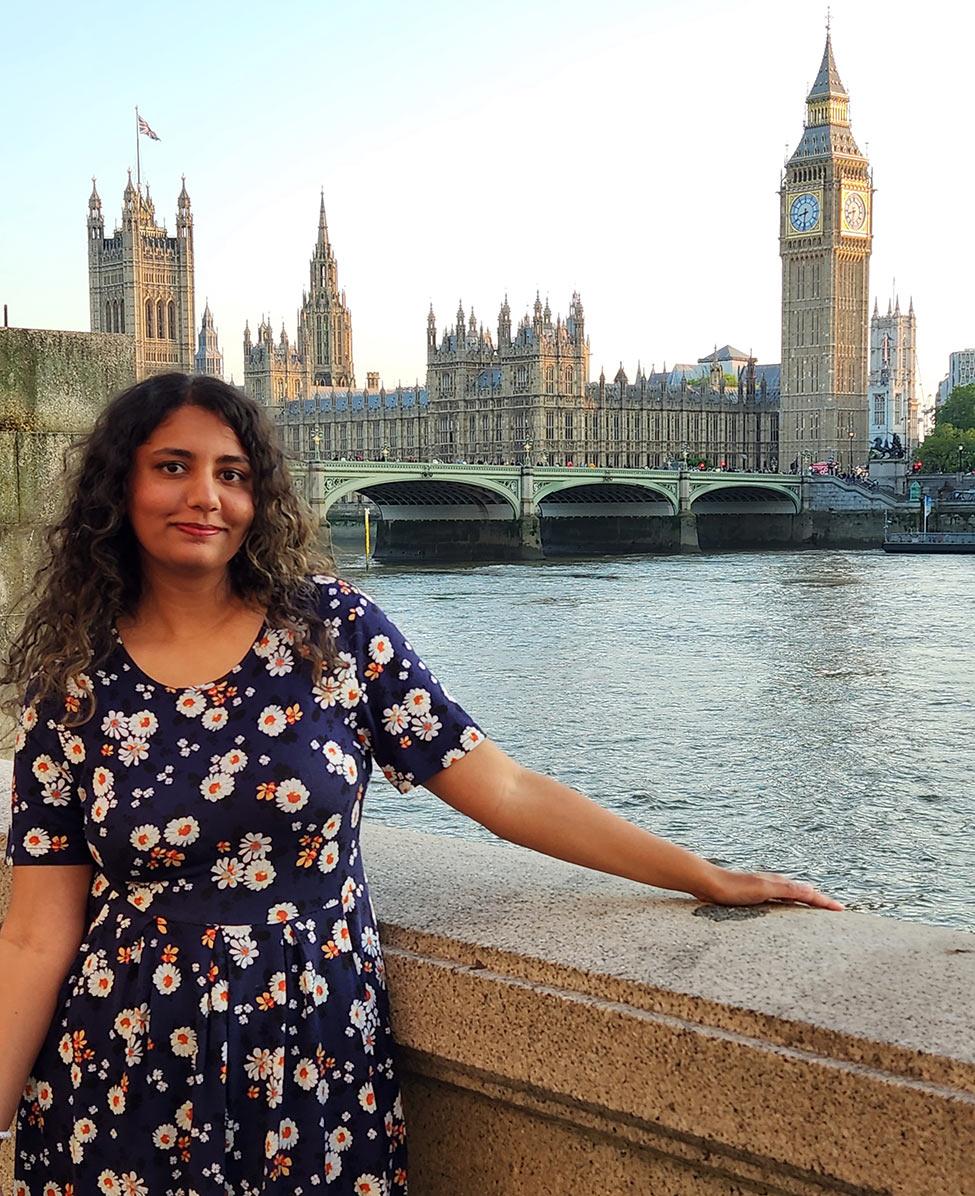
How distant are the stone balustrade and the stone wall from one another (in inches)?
57.6

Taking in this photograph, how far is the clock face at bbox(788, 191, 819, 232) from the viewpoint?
54688mm

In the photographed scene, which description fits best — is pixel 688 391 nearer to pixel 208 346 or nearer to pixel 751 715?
pixel 208 346

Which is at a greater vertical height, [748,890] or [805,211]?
[805,211]

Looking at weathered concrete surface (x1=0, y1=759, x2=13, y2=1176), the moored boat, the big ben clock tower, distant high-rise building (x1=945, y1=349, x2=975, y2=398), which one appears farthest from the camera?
distant high-rise building (x1=945, y1=349, x2=975, y2=398)

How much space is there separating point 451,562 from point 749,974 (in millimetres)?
32943

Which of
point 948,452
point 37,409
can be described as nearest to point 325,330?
point 948,452

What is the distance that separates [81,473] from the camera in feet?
4.16

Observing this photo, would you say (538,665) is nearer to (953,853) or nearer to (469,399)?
(953,853)

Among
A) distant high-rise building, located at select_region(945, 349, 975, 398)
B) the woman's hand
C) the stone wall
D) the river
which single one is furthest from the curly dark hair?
distant high-rise building, located at select_region(945, 349, 975, 398)

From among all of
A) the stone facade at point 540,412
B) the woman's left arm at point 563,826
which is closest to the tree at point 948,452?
the stone facade at point 540,412

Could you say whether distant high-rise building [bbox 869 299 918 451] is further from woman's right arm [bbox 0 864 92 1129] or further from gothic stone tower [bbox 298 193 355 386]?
woman's right arm [bbox 0 864 92 1129]

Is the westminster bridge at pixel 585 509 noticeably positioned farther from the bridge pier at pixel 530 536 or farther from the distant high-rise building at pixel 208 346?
the distant high-rise building at pixel 208 346

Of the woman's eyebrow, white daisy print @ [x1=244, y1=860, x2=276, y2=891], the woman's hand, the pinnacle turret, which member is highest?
the pinnacle turret

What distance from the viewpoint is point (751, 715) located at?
1162 cm
